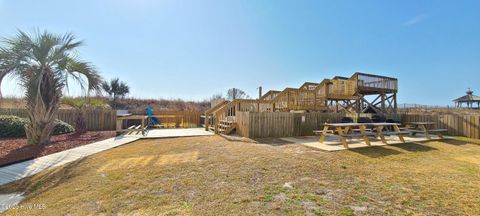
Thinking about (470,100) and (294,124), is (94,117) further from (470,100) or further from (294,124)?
(470,100)

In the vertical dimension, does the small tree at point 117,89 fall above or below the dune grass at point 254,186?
above

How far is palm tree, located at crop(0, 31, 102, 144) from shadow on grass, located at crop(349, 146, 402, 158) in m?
9.81

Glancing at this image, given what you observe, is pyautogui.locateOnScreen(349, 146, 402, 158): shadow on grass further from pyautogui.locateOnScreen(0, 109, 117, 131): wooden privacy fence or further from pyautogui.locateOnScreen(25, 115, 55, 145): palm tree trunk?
pyautogui.locateOnScreen(0, 109, 117, 131): wooden privacy fence

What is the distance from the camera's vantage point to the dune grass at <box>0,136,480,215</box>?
2529 mm

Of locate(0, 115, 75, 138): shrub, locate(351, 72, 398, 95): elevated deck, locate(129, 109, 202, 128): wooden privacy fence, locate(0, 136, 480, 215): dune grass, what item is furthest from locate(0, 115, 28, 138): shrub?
locate(351, 72, 398, 95): elevated deck

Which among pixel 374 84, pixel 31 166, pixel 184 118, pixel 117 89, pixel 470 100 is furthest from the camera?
pixel 470 100

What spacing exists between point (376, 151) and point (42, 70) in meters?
11.1

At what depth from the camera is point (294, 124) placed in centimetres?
994

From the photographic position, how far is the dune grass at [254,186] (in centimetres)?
253

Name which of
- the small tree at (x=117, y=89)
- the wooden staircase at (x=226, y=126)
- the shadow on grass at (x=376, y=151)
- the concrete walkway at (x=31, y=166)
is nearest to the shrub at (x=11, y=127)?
the concrete walkway at (x=31, y=166)

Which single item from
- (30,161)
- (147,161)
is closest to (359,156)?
(147,161)

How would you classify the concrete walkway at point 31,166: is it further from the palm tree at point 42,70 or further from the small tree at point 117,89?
the small tree at point 117,89

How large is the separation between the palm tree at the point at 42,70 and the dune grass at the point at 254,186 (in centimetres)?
365

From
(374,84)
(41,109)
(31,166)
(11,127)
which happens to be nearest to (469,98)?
(374,84)
